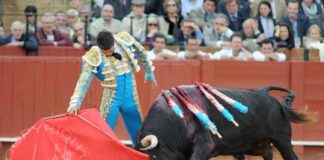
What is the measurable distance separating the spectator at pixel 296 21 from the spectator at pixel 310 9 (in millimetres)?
260

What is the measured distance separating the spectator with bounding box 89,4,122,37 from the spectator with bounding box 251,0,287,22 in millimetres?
1738

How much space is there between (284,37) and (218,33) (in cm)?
77

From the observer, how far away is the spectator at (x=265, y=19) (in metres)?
12.6

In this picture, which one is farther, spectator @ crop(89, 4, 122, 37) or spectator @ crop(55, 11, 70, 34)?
spectator @ crop(55, 11, 70, 34)

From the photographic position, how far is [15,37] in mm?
12391

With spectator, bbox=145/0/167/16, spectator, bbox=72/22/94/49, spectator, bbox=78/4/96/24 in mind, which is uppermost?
spectator, bbox=145/0/167/16

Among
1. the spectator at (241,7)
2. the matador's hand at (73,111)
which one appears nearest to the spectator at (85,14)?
the spectator at (241,7)

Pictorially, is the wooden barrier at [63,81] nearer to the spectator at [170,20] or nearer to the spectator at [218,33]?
the spectator at [218,33]

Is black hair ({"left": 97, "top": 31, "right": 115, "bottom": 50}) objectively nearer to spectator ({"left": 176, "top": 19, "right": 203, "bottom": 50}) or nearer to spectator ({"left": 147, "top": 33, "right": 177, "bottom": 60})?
spectator ({"left": 147, "top": 33, "right": 177, "bottom": 60})

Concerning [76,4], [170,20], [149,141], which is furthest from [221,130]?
[76,4]

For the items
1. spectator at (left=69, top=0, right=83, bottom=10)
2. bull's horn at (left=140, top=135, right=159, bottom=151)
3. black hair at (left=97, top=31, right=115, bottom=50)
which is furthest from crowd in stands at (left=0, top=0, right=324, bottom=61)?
bull's horn at (left=140, top=135, right=159, bottom=151)

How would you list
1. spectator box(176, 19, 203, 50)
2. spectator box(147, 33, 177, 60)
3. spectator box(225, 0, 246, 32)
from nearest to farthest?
spectator box(147, 33, 177, 60)
spectator box(176, 19, 203, 50)
spectator box(225, 0, 246, 32)

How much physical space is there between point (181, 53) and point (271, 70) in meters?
1.07

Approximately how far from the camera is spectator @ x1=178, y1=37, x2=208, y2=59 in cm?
1212
